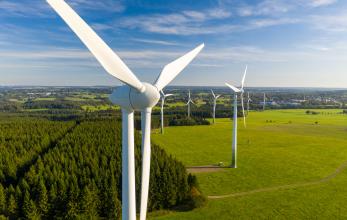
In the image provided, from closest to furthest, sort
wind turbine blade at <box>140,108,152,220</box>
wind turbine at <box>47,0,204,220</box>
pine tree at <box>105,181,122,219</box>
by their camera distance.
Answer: wind turbine at <box>47,0,204,220</box>
wind turbine blade at <box>140,108,152,220</box>
pine tree at <box>105,181,122,219</box>

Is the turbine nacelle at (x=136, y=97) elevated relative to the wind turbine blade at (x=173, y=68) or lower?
lower

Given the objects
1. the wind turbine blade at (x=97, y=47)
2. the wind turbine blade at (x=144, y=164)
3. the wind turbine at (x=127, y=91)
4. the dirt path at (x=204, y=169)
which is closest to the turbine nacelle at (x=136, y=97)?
the wind turbine at (x=127, y=91)

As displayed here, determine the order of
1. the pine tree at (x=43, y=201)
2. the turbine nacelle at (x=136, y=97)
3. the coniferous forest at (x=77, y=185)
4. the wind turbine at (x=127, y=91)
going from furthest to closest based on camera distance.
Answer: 1. the coniferous forest at (x=77, y=185)
2. the pine tree at (x=43, y=201)
3. the turbine nacelle at (x=136, y=97)
4. the wind turbine at (x=127, y=91)

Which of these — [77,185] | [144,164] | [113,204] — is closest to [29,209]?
[77,185]

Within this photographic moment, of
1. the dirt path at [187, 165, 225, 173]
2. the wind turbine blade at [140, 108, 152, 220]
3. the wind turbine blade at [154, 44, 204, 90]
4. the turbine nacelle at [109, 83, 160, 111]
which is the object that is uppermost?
the wind turbine blade at [154, 44, 204, 90]

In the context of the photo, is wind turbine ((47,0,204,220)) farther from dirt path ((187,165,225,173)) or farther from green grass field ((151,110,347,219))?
dirt path ((187,165,225,173))

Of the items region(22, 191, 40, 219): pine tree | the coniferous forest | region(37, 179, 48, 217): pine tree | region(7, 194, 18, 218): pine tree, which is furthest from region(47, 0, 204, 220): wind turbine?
region(7, 194, 18, 218): pine tree

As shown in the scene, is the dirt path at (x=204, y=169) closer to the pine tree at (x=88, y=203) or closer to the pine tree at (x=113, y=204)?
the pine tree at (x=113, y=204)

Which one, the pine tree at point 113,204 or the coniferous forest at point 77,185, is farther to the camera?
the pine tree at point 113,204

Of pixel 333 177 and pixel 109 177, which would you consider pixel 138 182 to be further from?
pixel 333 177
